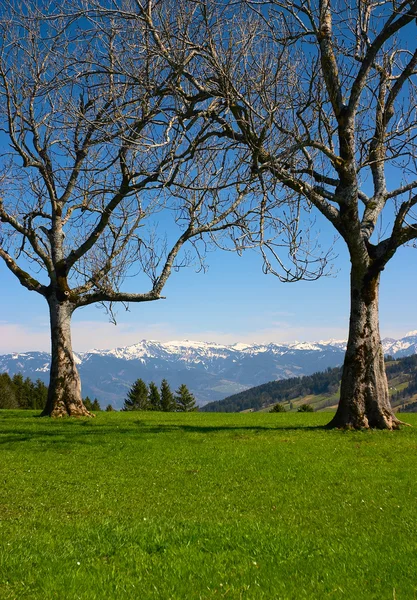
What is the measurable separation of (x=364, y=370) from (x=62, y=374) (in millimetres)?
13960

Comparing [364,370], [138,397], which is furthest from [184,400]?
[364,370]

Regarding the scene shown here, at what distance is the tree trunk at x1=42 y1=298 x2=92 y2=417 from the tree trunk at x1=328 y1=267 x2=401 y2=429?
12.5m

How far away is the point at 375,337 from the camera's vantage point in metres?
18.7

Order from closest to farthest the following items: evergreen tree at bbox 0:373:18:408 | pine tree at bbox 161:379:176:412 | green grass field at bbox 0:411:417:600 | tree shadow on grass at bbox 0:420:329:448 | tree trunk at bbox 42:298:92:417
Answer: green grass field at bbox 0:411:417:600, tree shadow on grass at bbox 0:420:329:448, tree trunk at bbox 42:298:92:417, evergreen tree at bbox 0:373:18:408, pine tree at bbox 161:379:176:412

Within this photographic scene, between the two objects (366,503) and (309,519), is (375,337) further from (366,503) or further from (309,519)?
(309,519)

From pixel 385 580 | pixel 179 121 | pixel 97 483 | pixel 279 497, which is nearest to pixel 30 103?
pixel 179 121

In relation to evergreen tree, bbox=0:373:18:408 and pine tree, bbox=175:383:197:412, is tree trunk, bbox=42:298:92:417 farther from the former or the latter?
pine tree, bbox=175:383:197:412

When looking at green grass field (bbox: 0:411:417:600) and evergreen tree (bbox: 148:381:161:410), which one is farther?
evergreen tree (bbox: 148:381:161:410)

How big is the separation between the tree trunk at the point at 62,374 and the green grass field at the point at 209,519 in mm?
8486

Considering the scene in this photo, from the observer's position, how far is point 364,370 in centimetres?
1839

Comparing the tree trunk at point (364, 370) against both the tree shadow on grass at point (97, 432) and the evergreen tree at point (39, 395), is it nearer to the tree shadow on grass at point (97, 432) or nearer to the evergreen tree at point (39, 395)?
the tree shadow on grass at point (97, 432)

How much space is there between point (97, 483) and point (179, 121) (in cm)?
939

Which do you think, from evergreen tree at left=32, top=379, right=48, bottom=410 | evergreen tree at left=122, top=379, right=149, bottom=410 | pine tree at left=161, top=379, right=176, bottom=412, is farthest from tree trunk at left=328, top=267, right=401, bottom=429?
evergreen tree at left=122, top=379, right=149, bottom=410

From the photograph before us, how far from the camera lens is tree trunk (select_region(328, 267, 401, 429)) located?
18.2 meters
